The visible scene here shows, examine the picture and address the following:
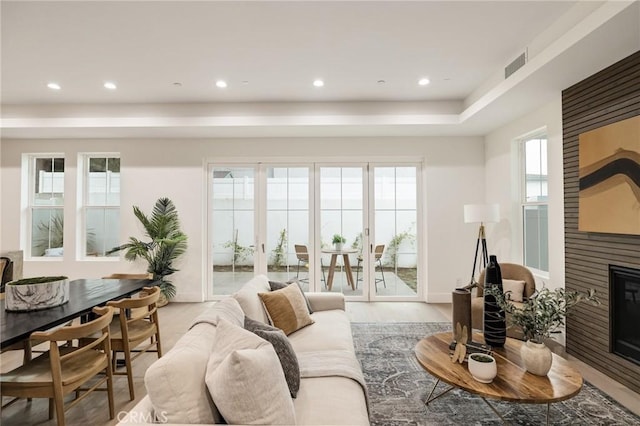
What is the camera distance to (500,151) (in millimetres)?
4586

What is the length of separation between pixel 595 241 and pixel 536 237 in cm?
108

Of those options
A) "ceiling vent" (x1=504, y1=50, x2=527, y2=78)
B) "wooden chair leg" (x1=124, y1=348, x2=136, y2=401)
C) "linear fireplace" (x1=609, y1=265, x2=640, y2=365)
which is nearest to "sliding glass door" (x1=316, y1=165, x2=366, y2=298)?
"ceiling vent" (x1=504, y1=50, x2=527, y2=78)

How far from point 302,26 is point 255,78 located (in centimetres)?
117

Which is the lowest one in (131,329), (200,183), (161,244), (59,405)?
(59,405)

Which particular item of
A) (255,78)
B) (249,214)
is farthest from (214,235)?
(255,78)

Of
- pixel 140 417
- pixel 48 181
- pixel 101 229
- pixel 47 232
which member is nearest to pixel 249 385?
pixel 140 417

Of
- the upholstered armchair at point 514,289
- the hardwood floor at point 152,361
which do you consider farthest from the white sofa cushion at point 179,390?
the upholstered armchair at point 514,289

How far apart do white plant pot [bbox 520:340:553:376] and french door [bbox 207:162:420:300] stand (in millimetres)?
3233

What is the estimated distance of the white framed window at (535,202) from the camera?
3.81 m

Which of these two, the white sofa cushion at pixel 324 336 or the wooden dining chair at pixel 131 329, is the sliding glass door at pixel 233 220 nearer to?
the wooden dining chair at pixel 131 329

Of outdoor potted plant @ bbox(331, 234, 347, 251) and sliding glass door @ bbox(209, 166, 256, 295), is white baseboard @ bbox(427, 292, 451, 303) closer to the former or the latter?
outdoor potted plant @ bbox(331, 234, 347, 251)

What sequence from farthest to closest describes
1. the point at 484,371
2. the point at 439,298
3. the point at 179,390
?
1. the point at 439,298
2. the point at 484,371
3. the point at 179,390

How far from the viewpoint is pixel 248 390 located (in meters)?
1.18

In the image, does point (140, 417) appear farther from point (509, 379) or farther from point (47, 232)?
point (47, 232)
